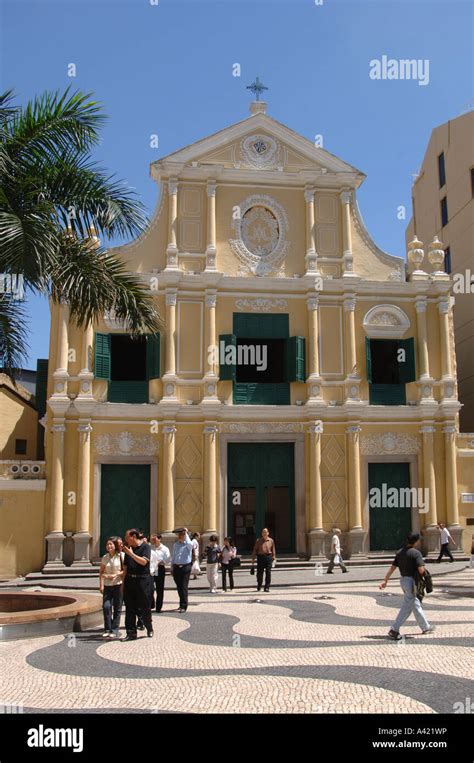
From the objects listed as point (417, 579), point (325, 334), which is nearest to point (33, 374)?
point (325, 334)

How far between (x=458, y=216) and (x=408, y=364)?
408 inches

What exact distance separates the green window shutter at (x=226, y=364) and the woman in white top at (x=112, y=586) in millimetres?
13166

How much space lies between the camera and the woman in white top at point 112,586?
11.6 metres

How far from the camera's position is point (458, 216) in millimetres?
33094

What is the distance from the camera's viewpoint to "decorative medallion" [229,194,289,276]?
2600 cm

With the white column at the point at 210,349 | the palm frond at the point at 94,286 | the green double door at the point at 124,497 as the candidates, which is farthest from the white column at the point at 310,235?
the palm frond at the point at 94,286

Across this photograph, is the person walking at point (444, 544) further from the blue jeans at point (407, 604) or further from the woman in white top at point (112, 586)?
the woman in white top at point (112, 586)

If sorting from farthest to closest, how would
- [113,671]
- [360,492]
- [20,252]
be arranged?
[360,492], [20,252], [113,671]

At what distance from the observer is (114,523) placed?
77.7 feet

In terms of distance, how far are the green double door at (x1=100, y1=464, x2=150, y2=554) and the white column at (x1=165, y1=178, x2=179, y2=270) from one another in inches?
260

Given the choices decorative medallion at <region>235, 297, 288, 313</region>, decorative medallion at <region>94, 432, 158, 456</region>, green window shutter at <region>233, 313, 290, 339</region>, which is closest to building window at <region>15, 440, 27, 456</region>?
decorative medallion at <region>94, 432, 158, 456</region>
